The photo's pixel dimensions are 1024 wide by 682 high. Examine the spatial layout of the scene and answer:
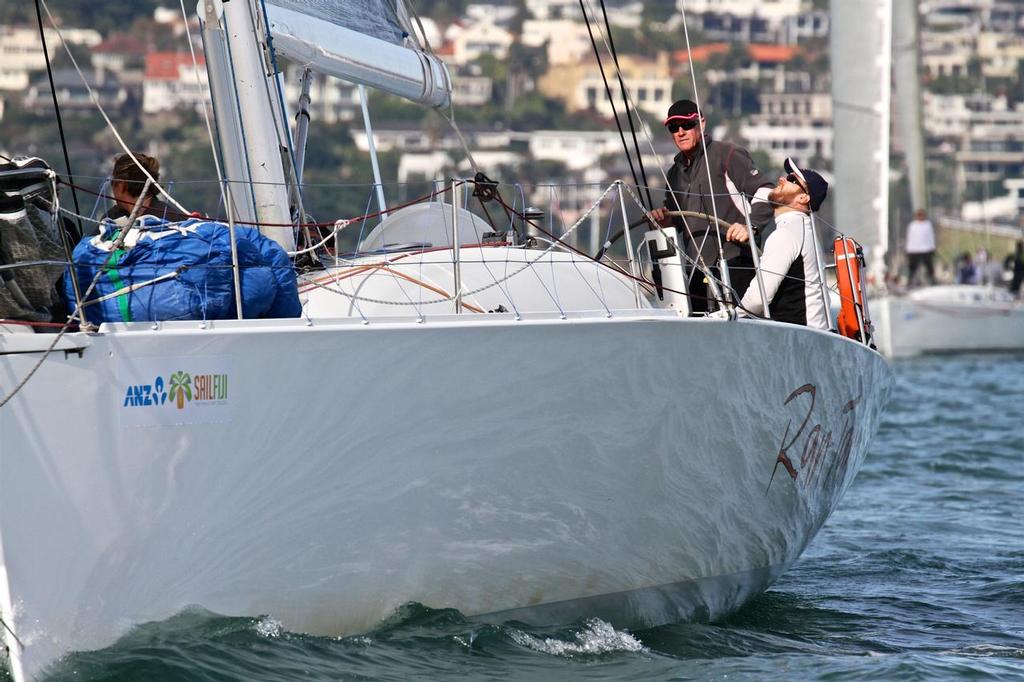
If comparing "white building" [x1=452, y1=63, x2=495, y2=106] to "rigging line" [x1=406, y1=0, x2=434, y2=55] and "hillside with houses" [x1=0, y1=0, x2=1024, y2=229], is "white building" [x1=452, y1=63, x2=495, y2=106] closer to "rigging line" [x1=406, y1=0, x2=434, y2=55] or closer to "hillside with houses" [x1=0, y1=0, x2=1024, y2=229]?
"hillside with houses" [x1=0, y1=0, x2=1024, y2=229]

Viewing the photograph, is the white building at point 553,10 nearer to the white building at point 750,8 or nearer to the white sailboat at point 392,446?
the white building at point 750,8

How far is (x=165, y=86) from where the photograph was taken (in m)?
66.7

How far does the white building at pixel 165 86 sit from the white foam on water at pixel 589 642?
59.8 m

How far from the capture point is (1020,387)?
16672 mm

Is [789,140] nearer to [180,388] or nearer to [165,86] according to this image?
[165,86]

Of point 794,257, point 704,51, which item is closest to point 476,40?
point 704,51

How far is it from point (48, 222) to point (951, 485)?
6.05 meters

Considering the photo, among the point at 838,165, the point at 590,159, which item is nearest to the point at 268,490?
the point at 838,165

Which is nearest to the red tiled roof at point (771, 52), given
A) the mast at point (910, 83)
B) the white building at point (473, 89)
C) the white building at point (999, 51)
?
the white building at point (999, 51)

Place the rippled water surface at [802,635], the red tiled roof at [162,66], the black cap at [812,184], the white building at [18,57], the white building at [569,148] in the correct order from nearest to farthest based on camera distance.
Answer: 1. the rippled water surface at [802,635]
2. the black cap at [812,184]
3. the white building at [569,148]
4. the red tiled roof at [162,66]
5. the white building at [18,57]

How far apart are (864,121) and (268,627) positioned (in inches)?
816

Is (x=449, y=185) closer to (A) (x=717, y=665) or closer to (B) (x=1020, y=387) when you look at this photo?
(A) (x=717, y=665)

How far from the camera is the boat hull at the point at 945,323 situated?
22.0 m

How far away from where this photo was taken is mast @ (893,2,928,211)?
2716cm
